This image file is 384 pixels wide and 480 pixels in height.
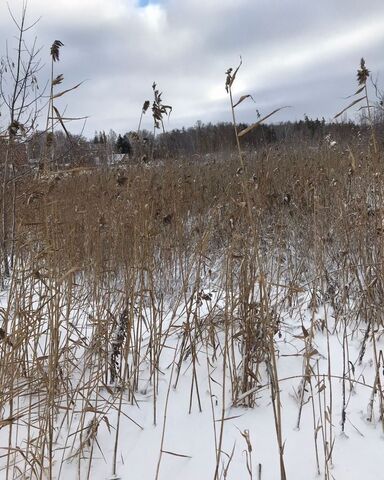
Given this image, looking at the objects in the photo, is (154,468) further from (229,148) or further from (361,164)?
(229,148)

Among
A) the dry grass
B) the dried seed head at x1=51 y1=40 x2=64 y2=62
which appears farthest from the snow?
the dried seed head at x1=51 y1=40 x2=64 y2=62

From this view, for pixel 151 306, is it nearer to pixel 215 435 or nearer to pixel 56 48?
pixel 215 435

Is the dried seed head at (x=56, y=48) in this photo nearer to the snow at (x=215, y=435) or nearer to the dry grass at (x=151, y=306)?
the dry grass at (x=151, y=306)

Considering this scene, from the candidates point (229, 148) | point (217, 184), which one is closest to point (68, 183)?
point (217, 184)

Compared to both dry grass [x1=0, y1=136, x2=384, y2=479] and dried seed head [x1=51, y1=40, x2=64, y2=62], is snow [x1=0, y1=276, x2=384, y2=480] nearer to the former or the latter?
dry grass [x1=0, y1=136, x2=384, y2=479]

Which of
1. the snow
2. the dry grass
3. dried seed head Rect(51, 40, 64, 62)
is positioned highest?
dried seed head Rect(51, 40, 64, 62)

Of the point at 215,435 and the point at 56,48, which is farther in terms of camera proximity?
the point at 56,48

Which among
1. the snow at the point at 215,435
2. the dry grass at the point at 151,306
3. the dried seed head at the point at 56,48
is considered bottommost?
the snow at the point at 215,435

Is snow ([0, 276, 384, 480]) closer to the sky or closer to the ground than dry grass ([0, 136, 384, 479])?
closer to the ground

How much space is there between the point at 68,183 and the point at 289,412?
425 centimetres

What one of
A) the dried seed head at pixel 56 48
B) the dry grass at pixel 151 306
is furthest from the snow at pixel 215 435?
the dried seed head at pixel 56 48

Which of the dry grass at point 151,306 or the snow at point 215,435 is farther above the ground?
the dry grass at point 151,306

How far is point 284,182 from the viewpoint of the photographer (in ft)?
19.3

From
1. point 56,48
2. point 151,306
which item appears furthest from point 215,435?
point 56,48
